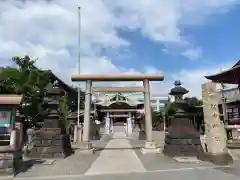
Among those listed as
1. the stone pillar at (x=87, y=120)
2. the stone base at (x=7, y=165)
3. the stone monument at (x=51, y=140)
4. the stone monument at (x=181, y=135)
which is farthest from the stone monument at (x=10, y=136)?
the stone monument at (x=181, y=135)

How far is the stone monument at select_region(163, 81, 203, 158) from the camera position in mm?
12250

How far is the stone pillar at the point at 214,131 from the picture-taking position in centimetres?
1009

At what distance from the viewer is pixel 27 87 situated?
2150 cm

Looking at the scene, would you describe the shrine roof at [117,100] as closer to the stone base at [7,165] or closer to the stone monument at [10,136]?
the stone monument at [10,136]

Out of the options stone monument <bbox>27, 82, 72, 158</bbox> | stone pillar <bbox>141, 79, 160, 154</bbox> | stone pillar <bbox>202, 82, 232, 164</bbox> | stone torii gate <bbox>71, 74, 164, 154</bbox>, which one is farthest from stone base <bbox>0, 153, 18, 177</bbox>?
stone pillar <bbox>141, 79, 160, 154</bbox>

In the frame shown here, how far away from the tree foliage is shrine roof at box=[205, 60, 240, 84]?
12.3m

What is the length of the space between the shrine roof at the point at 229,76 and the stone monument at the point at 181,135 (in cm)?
470

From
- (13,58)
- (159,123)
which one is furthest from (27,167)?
(159,123)

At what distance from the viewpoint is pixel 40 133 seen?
13.0m

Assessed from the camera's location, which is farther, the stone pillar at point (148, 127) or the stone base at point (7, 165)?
the stone pillar at point (148, 127)

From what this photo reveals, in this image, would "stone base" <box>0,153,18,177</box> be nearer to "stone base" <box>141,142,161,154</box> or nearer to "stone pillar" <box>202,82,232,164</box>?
"stone pillar" <box>202,82,232,164</box>

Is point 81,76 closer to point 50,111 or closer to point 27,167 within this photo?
point 50,111

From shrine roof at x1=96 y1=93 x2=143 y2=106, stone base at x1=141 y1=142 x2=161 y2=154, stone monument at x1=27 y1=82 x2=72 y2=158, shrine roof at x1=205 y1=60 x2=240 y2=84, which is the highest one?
shrine roof at x1=96 y1=93 x2=143 y2=106

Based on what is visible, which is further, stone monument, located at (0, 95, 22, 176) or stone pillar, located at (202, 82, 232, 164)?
stone pillar, located at (202, 82, 232, 164)
